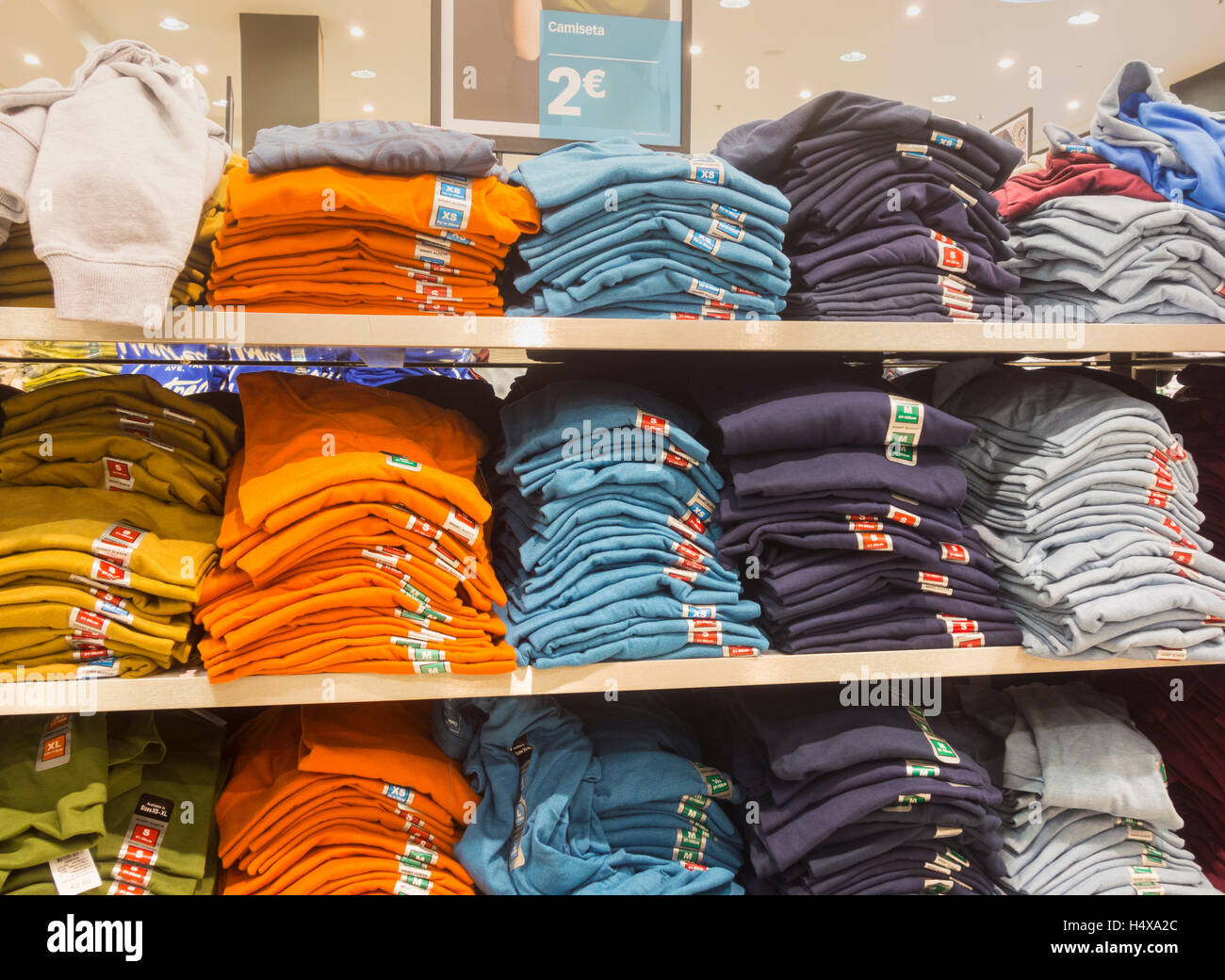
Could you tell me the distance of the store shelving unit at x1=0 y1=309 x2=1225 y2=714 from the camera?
2.99ft

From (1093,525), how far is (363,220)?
3.72 ft

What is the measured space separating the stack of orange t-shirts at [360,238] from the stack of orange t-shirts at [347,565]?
0.19 meters

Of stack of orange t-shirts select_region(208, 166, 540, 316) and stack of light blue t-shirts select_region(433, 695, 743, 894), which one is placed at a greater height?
stack of orange t-shirts select_region(208, 166, 540, 316)

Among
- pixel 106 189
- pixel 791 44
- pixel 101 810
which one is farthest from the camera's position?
pixel 791 44

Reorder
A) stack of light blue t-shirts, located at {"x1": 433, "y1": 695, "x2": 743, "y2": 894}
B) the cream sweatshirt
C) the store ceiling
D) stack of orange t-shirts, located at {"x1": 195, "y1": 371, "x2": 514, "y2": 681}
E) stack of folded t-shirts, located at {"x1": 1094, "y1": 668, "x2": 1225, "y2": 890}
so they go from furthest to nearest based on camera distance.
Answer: the store ceiling < stack of folded t-shirts, located at {"x1": 1094, "y1": 668, "x2": 1225, "y2": 890} < stack of light blue t-shirts, located at {"x1": 433, "y1": 695, "x2": 743, "y2": 894} < stack of orange t-shirts, located at {"x1": 195, "y1": 371, "x2": 514, "y2": 681} < the cream sweatshirt

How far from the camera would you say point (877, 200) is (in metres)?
1.10

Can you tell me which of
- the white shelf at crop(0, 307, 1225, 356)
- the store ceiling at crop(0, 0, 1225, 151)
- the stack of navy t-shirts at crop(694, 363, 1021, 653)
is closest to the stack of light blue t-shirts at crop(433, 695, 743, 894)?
the stack of navy t-shirts at crop(694, 363, 1021, 653)

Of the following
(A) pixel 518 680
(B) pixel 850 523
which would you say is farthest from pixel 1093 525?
(A) pixel 518 680

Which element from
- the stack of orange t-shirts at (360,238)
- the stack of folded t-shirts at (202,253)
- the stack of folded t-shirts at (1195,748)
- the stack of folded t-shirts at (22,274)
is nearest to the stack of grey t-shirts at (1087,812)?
the stack of folded t-shirts at (1195,748)

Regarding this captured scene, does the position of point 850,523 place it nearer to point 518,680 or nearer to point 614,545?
point 614,545

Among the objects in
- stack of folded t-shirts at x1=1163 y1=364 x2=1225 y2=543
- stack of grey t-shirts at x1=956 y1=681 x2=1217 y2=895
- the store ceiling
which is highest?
the store ceiling

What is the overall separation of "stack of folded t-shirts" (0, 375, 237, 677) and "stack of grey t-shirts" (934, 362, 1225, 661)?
1.19 meters

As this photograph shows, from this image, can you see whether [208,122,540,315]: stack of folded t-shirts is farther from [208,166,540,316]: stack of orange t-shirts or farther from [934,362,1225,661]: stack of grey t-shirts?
[934,362,1225,661]: stack of grey t-shirts

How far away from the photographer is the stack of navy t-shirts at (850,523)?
3.49ft
